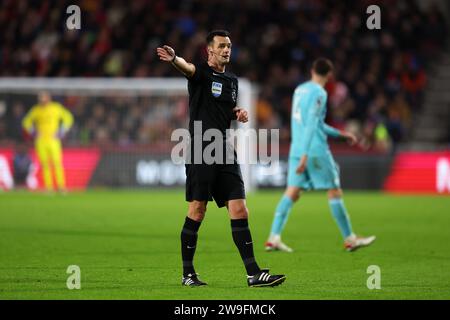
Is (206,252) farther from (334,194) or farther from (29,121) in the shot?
(29,121)

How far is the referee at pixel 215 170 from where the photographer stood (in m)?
8.02

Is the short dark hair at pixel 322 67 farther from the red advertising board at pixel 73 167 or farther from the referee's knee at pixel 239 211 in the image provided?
the red advertising board at pixel 73 167

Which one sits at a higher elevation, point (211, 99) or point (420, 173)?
point (211, 99)

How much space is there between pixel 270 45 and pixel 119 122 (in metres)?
6.32

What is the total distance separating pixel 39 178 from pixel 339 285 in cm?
1650

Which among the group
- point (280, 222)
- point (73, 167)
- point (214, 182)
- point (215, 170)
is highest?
point (215, 170)

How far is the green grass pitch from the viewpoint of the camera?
7.77 m

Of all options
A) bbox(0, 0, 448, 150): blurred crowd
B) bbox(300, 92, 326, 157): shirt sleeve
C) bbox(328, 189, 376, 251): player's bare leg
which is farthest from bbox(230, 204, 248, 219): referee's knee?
bbox(0, 0, 448, 150): blurred crowd

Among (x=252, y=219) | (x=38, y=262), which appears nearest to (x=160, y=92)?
(x=252, y=219)

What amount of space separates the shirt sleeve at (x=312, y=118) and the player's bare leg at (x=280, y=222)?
71 centimetres

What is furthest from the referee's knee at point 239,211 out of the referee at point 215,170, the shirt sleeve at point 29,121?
the shirt sleeve at point 29,121

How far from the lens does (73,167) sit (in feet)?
78.8

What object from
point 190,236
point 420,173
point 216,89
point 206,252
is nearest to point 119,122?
point 420,173
